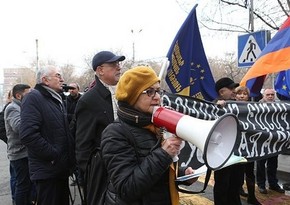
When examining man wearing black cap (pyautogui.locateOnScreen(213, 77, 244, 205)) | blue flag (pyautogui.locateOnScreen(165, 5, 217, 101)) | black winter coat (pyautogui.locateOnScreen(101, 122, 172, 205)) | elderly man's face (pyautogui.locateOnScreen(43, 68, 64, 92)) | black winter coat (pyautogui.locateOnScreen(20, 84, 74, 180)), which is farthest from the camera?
blue flag (pyautogui.locateOnScreen(165, 5, 217, 101))

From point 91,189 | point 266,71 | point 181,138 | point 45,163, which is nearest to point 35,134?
point 45,163

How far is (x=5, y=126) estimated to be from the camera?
4.94 metres

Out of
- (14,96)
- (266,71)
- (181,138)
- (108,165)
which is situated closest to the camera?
(181,138)

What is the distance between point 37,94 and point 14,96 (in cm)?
174

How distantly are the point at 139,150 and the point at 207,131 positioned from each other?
19.8 inches

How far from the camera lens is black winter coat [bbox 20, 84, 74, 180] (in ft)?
10.6

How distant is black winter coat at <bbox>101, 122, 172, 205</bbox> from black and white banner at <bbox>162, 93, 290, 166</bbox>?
1535 millimetres

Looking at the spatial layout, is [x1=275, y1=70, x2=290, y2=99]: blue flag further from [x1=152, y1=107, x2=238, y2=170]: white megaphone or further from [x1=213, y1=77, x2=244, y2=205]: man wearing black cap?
[x1=152, y1=107, x2=238, y2=170]: white megaphone

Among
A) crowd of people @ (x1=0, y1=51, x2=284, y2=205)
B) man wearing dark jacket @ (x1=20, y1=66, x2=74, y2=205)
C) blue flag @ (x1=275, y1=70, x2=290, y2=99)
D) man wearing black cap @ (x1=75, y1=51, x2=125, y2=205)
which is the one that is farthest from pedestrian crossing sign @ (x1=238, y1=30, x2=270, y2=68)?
man wearing dark jacket @ (x1=20, y1=66, x2=74, y2=205)

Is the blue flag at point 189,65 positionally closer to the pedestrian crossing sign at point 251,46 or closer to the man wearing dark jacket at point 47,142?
the man wearing dark jacket at point 47,142

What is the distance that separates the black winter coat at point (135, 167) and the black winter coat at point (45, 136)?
1.45m

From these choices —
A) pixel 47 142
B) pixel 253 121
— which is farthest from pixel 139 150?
pixel 253 121

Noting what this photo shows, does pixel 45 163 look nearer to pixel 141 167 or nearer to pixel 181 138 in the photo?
pixel 141 167

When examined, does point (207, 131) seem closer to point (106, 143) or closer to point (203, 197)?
point (106, 143)
